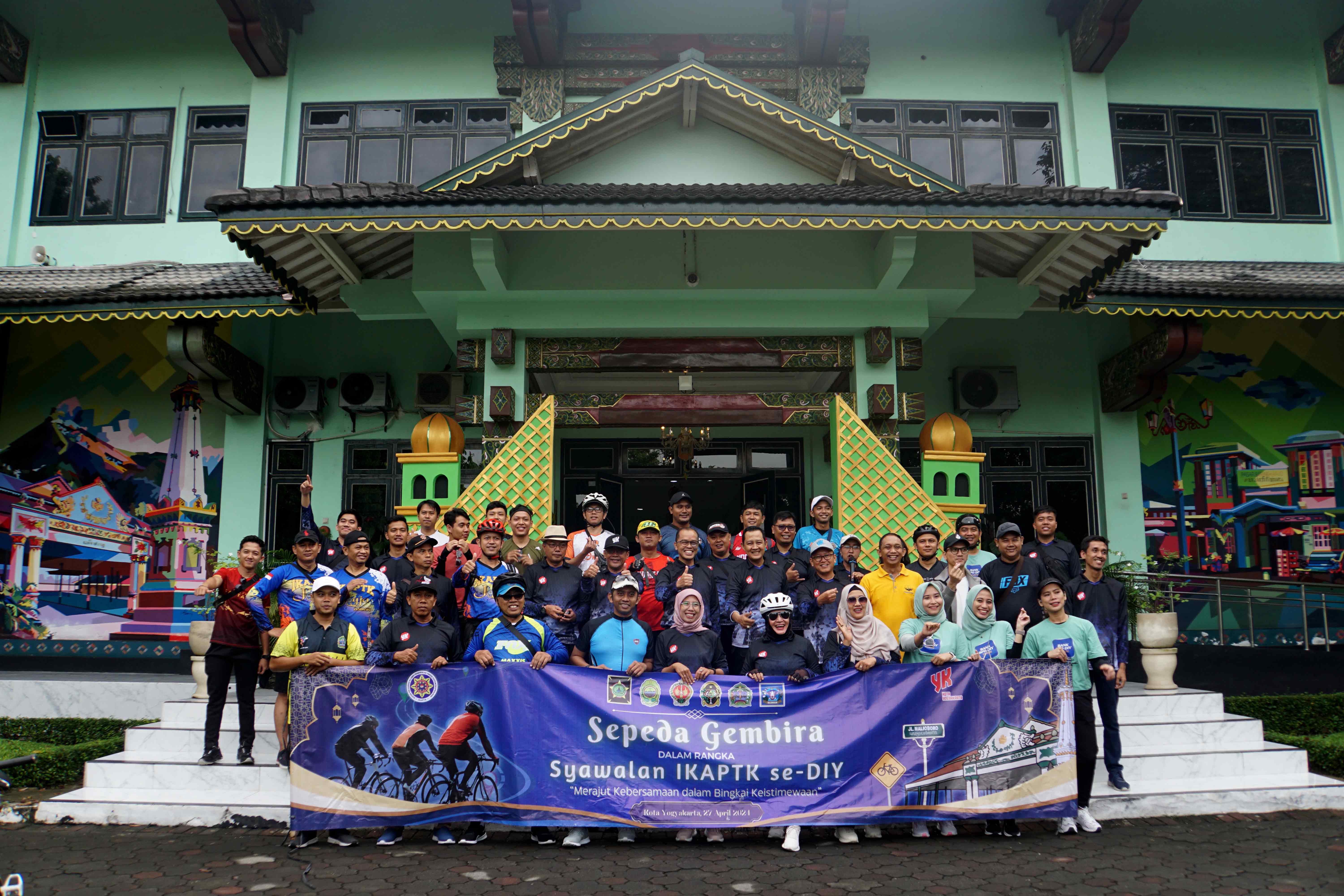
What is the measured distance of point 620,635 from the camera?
639cm

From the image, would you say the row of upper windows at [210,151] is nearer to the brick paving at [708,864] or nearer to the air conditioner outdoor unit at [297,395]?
the air conditioner outdoor unit at [297,395]

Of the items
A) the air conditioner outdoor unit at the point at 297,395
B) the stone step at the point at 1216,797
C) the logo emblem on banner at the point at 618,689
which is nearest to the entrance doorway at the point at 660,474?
the air conditioner outdoor unit at the point at 297,395

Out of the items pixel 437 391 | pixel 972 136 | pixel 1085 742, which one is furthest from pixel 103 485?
pixel 972 136

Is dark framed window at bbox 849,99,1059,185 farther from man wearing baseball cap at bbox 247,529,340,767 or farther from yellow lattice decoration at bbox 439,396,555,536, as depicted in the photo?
man wearing baseball cap at bbox 247,529,340,767

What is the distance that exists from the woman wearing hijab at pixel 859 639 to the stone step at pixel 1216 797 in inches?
75.5

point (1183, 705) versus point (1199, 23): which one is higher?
point (1199, 23)

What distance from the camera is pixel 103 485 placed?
12.1m

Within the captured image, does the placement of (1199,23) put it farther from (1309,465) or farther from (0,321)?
(0,321)

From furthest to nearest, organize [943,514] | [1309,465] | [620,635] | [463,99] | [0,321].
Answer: [463,99]
[1309,465]
[0,321]
[943,514]
[620,635]

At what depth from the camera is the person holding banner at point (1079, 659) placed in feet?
20.4

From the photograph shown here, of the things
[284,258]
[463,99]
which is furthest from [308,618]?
[463,99]

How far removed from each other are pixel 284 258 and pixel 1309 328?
1288cm

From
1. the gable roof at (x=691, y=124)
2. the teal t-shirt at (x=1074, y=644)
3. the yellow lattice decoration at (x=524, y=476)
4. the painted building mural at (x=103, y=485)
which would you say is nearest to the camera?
the teal t-shirt at (x=1074, y=644)

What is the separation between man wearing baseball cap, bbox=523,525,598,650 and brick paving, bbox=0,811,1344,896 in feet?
4.77
